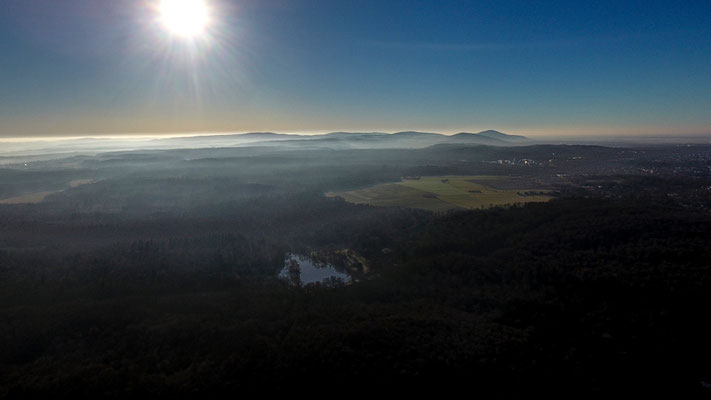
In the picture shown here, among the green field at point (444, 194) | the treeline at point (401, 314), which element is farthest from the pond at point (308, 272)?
the green field at point (444, 194)

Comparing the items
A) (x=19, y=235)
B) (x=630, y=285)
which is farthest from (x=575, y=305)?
(x=19, y=235)

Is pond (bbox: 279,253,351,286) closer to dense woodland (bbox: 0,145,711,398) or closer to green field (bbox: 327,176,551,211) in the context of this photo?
dense woodland (bbox: 0,145,711,398)

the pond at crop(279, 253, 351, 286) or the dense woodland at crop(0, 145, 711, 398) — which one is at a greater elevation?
the dense woodland at crop(0, 145, 711, 398)

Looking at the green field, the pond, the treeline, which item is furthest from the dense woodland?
the green field

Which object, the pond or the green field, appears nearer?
the pond

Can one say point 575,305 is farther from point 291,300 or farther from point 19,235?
point 19,235

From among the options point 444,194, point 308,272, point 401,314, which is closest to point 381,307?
point 401,314

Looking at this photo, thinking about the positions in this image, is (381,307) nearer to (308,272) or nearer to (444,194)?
(308,272)
